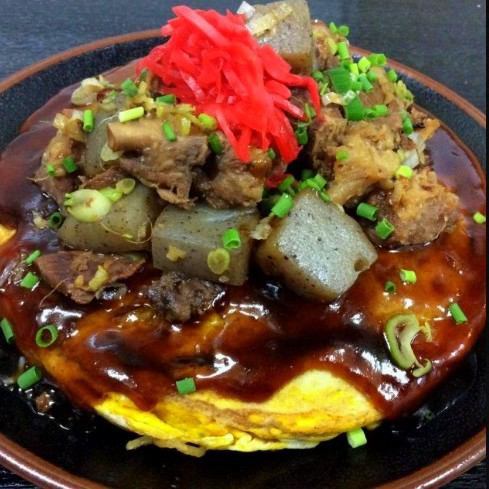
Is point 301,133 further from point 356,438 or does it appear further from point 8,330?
point 8,330

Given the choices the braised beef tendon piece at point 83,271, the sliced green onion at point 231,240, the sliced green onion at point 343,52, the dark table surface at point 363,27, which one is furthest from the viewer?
the dark table surface at point 363,27

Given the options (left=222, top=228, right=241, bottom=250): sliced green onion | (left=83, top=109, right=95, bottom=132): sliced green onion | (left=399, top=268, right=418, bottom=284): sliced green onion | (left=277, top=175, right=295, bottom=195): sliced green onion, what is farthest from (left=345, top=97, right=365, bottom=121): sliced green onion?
(left=83, top=109, right=95, bottom=132): sliced green onion

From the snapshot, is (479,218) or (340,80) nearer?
(340,80)

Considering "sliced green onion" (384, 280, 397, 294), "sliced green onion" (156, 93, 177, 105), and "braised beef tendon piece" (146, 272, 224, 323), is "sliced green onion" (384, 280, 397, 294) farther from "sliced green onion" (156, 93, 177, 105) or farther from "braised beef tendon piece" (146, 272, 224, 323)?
"sliced green onion" (156, 93, 177, 105)

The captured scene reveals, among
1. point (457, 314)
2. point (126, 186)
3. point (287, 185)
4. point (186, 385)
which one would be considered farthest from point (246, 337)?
point (457, 314)

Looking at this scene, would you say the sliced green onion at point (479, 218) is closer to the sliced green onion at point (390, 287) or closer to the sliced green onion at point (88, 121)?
the sliced green onion at point (390, 287)

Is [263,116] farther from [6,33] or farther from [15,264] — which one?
[6,33]

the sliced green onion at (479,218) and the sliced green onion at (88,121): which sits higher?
the sliced green onion at (88,121)

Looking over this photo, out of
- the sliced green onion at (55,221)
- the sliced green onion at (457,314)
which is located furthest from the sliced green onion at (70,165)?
the sliced green onion at (457,314)
